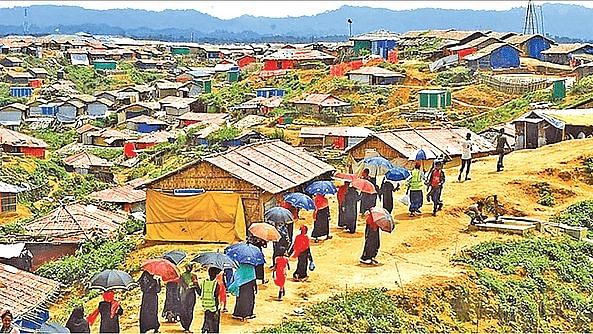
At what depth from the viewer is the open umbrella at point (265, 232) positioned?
14.5 meters

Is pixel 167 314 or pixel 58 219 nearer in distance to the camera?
pixel 167 314

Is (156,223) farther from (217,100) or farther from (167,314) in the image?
(217,100)

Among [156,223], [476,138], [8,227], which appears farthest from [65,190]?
[156,223]

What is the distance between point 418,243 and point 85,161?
3210 centimetres

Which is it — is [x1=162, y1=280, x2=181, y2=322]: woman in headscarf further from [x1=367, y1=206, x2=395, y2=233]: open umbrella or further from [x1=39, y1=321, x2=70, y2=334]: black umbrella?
[x1=367, y1=206, x2=395, y2=233]: open umbrella

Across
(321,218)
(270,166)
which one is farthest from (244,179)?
(321,218)

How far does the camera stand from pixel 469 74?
50.7 meters

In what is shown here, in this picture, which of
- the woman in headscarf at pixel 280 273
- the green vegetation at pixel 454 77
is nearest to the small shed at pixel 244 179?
the woman in headscarf at pixel 280 273

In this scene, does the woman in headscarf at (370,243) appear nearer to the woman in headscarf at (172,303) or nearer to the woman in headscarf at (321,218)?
the woman in headscarf at (321,218)

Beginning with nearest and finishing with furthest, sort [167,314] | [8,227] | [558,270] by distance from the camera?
[167,314] → [558,270] → [8,227]

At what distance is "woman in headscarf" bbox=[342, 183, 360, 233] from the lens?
18.6m

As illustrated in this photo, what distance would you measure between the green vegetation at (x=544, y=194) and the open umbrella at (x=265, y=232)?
32.1 ft

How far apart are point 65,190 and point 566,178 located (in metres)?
24.6

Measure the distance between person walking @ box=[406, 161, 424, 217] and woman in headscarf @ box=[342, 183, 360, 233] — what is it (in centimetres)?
163
